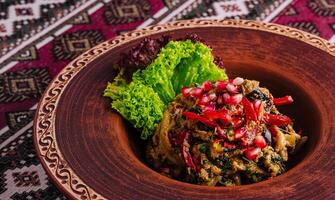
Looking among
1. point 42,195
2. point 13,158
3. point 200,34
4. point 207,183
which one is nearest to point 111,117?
point 207,183

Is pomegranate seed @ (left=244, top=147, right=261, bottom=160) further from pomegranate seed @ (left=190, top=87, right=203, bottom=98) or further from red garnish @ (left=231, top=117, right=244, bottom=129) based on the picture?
pomegranate seed @ (left=190, top=87, right=203, bottom=98)

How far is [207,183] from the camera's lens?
2.58m

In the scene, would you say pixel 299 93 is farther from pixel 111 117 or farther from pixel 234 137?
pixel 111 117

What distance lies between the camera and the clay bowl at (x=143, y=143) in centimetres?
240

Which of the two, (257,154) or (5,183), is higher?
(5,183)

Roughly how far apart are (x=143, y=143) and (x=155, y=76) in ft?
1.14

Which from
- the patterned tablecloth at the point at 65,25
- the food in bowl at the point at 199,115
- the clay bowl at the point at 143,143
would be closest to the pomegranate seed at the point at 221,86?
the food in bowl at the point at 199,115

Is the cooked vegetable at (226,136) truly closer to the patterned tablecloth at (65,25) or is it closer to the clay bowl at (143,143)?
the clay bowl at (143,143)

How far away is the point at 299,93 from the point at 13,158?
1803mm

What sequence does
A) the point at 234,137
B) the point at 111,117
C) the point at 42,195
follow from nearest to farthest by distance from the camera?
the point at 234,137 → the point at 111,117 → the point at 42,195

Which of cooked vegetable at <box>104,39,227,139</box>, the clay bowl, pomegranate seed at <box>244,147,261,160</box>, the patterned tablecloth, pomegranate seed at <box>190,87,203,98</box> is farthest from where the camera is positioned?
the patterned tablecloth

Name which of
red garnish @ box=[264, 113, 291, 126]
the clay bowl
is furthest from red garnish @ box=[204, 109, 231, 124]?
the clay bowl

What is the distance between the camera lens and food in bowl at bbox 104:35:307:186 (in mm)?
2600

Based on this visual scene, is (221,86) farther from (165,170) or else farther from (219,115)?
(165,170)
